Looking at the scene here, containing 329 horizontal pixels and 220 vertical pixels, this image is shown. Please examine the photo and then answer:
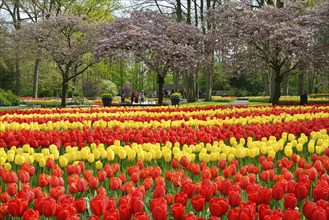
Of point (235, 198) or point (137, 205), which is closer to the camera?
point (137, 205)

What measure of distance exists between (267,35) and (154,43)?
5125 millimetres

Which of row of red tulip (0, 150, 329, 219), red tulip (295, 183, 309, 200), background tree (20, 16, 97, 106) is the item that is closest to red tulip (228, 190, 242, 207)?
row of red tulip (0, 150, 329, 219)

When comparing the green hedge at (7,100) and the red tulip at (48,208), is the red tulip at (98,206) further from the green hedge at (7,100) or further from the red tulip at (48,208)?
the green hedge at (7,100)

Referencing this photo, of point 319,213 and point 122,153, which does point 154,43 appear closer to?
point 122,153

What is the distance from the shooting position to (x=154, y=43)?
21406 millimetres

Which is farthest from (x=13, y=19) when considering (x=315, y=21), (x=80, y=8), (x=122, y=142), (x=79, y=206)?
(x=79, y=206)

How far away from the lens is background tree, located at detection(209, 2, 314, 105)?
19875mm

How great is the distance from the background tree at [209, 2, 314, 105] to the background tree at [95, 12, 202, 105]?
71.1 inches

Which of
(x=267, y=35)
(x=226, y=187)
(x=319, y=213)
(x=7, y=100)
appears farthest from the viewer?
(x=7, y=100)

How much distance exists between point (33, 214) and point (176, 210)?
2.33 feet

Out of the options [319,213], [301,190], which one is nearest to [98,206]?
[319,213]

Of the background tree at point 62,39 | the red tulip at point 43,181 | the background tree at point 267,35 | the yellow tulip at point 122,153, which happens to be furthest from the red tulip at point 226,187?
the background tree at point 62,39

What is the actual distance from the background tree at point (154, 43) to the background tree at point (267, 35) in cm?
181

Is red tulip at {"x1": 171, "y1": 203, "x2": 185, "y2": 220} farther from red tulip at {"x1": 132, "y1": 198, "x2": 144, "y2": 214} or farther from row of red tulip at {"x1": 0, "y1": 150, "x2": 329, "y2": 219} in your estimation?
red tulip at {"x1": 132, "y1": 198, "x2": 144, "y2": 214}
